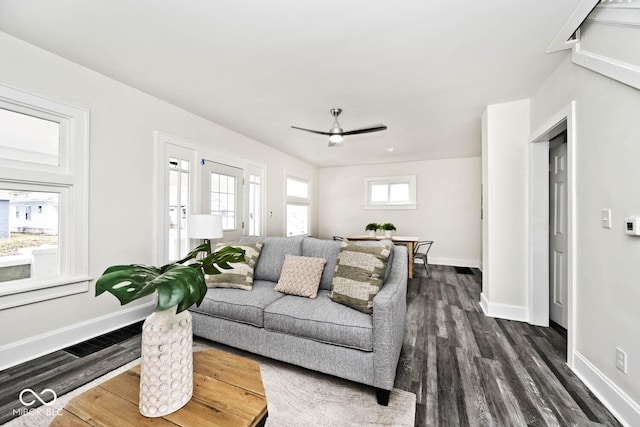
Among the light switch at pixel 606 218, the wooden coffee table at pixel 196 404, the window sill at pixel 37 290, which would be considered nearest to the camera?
the wooden coffee table at pixel 196 404

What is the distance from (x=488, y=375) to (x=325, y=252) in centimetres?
158

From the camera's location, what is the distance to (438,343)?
248 cm

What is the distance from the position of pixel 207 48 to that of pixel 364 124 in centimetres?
236

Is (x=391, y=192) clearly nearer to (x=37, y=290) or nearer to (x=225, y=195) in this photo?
(x=225, y=195)

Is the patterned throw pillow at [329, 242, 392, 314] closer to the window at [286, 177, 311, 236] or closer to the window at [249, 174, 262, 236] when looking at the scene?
the window at [249, 174, 262, 236]

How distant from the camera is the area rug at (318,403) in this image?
1.56 meters

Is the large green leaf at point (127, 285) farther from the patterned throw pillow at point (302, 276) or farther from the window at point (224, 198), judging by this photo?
the window at point (224, 198)

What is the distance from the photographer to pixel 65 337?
236cm

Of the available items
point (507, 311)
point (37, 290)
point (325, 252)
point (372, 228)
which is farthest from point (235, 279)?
point (372, 228)

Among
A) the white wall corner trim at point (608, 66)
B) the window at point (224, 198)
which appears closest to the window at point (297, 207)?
the window at point (224, 198)

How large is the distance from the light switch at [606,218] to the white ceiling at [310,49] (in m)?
1.32

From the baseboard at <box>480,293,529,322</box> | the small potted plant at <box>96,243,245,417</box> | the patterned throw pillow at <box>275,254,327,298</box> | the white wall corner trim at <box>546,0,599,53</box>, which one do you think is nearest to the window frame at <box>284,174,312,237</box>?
the patterned throw pillow at <box>275,254,327,298</box>

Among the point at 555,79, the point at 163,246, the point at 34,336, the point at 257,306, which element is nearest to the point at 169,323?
the point at 257,306

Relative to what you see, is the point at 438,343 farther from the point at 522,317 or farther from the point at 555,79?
the point at 555,79
